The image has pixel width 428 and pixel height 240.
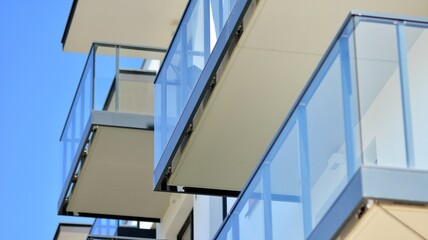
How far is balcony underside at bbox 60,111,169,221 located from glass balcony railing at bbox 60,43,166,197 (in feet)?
0.44

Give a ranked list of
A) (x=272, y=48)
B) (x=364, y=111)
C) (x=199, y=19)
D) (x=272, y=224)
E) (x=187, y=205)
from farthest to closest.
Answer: (x=187, y=205) < (x=199, y=19) < (x=272, y=48) < (x=272, y=224) < (x=364, y=111)

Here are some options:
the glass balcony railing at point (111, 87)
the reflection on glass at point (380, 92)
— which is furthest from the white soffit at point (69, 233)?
the reflection on glass at point (380, 92)

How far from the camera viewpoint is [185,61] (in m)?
15.0

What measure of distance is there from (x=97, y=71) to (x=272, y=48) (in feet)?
19.2

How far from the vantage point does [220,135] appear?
48.0ft

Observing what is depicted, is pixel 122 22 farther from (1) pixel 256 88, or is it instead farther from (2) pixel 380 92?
(2) pixel 380 92

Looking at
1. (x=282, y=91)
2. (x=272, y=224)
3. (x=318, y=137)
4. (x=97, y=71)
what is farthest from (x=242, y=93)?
(x=97, y=71)

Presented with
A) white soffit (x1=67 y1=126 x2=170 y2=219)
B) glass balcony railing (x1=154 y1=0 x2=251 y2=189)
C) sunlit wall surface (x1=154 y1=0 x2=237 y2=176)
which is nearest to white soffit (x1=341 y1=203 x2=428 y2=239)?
glass balcony railing (x1=154 y1=0 x2=251 y2=189)

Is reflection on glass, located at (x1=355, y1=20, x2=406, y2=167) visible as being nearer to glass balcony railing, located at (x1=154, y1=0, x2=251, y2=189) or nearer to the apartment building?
the apartment building

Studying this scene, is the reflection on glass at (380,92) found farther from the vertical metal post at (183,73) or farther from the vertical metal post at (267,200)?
the vertical metal post at (183,73)

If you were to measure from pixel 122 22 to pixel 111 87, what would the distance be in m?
3.21

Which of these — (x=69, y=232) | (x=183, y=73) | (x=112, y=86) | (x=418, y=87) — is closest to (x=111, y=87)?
(x=112, y=86)

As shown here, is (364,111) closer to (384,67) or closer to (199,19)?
(384,67)

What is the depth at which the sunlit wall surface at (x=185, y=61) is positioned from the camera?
1395 centimetres
